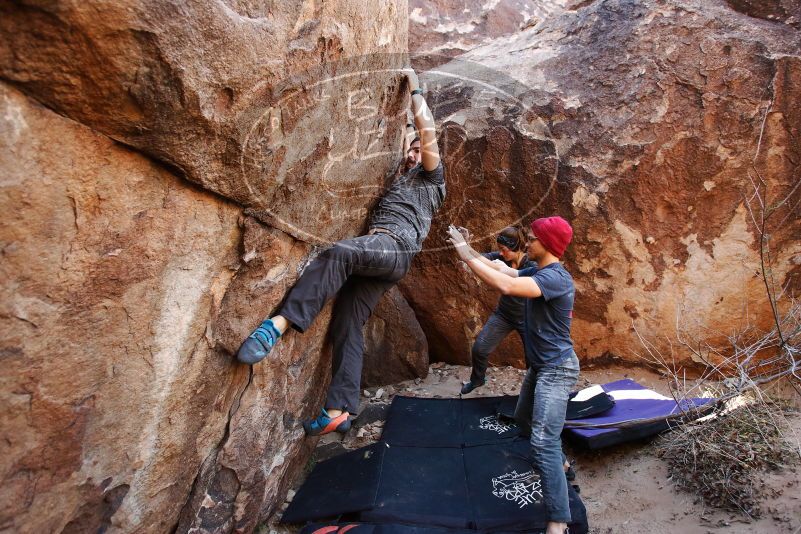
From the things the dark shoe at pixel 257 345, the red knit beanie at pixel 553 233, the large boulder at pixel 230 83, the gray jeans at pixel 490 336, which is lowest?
the gray jeans at pixel 490 336

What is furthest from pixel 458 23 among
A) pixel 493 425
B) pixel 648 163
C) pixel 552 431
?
pixel 552 431

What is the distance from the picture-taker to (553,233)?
97.8 inches

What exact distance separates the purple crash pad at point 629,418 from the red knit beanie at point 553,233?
1.13m

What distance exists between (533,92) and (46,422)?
3.63m

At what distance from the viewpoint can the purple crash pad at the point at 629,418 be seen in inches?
116

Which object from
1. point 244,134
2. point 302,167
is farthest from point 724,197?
point 244,134

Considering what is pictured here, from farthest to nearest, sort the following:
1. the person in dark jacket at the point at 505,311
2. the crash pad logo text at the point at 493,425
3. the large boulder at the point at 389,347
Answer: the large boulder at the point at 389,347 → the person in dark jacket at the point at 505,311 → the crash pad logo text at the point at 493,425

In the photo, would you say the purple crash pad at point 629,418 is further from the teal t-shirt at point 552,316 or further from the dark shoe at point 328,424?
the dark shoe at point 328,424

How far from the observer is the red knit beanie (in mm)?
2480

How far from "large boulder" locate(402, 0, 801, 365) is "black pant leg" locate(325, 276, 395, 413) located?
1326 mm

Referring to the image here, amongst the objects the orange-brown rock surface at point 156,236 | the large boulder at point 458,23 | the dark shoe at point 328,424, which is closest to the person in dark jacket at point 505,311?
the dark shoe at point 328,424

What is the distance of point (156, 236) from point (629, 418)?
2.68 meters

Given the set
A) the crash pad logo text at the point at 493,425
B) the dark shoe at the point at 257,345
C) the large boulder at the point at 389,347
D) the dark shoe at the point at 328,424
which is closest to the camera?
the dark shoe at the point at 257,345

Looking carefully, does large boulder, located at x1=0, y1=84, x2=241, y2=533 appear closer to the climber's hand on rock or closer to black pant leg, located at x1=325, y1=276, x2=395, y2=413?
black pant leg, located at x1=325, y1=276, x2=395, y2=413
